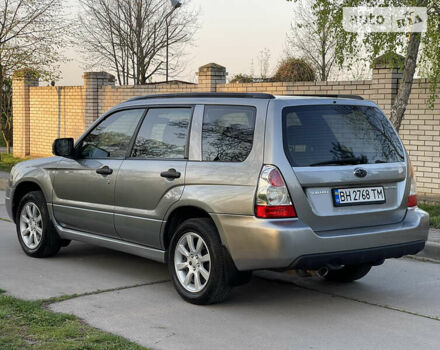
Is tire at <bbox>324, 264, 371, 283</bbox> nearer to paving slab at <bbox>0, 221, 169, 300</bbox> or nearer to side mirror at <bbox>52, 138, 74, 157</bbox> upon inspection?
paving slab at <bbox>0, 221, 169, 300</bbox>

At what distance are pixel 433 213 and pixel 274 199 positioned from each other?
6443 mm

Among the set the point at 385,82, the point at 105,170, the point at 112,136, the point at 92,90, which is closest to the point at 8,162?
the point at 92,90

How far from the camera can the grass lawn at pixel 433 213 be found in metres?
9.84

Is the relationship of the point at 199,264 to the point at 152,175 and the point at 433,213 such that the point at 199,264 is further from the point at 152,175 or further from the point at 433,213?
the point at 433,213

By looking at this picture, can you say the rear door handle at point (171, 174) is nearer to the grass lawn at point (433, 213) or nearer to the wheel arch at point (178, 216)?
the wheel arch at point (178, 216)

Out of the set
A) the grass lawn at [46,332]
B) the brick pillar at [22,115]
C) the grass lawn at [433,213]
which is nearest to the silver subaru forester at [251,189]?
the grass lawn at [46,332]

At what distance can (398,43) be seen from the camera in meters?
11.2

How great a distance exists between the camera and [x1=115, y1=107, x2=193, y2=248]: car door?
6.01 metres

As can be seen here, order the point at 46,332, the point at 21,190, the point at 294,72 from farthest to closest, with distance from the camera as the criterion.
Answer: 1. the point at 294,72
2. the point at 21,190
3. the point at 46,332

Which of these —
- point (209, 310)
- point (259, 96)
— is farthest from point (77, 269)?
point (259, 96)

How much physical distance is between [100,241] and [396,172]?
2834 mm

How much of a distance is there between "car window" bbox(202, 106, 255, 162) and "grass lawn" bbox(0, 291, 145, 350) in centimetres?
167

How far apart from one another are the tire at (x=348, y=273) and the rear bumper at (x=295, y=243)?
0.91 meters

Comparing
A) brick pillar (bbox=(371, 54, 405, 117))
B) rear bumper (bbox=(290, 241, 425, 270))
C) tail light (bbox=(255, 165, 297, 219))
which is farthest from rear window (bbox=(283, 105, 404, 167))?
brick pillar (bbox=(371, 54, 405, 117))
